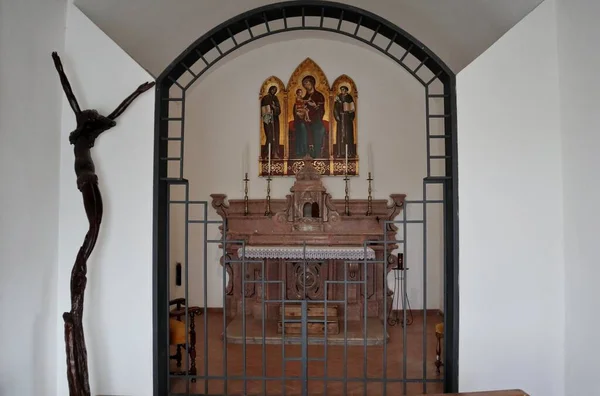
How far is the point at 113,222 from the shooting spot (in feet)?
10.6

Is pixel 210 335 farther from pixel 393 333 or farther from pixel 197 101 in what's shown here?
pixel 197 101

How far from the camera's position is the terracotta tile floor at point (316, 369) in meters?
3.67

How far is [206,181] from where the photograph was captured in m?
Answer: 6.88

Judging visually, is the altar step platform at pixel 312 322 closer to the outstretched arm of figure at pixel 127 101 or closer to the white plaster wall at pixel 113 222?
the white plaster wall at pixel 113 222

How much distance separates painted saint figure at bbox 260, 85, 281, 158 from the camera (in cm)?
688

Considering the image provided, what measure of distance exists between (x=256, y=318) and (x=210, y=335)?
70cm

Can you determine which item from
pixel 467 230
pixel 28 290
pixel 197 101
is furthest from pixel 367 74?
pixel 28 290

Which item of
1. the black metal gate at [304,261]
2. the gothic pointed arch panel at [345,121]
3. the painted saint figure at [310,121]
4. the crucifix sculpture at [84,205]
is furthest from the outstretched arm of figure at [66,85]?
the gothic pointed arch panel at [345,121]

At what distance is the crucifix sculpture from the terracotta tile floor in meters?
0.85

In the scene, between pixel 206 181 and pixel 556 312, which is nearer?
pixel 556 312

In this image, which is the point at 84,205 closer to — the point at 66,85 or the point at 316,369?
the point at 66,85

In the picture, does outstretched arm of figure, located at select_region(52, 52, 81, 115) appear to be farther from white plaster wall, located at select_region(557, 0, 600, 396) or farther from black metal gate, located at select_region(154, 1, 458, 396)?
white plaster wall, located at select_region(557, 0, 600, 396)

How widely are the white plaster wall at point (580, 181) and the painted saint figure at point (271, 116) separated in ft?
14.3

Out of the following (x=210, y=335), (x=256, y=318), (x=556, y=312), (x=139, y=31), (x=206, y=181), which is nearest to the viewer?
(x=556, y=312)
